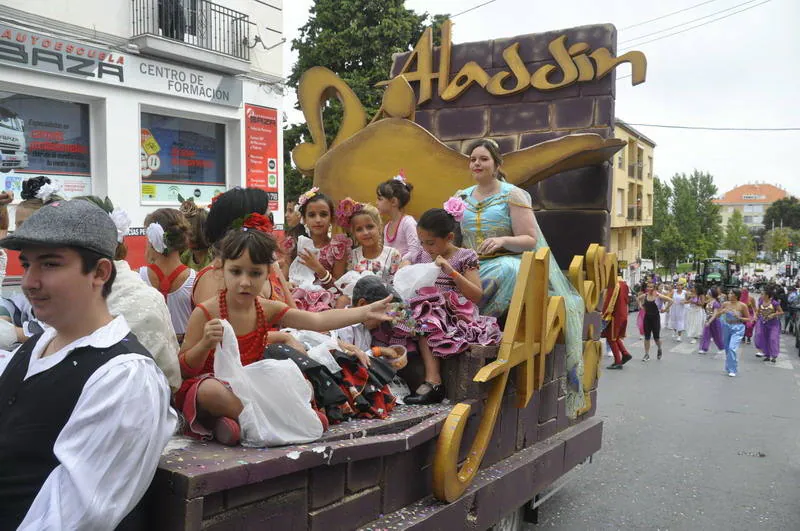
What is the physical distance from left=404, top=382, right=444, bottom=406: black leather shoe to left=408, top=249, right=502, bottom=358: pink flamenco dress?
16 cm

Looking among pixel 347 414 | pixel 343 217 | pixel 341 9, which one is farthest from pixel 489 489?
pixel 341 9

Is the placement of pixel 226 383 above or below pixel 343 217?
below

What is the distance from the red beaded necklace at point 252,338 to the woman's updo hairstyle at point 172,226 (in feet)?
2.94

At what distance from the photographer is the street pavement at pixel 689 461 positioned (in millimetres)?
4961

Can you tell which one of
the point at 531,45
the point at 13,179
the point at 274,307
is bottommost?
the point at 274,307

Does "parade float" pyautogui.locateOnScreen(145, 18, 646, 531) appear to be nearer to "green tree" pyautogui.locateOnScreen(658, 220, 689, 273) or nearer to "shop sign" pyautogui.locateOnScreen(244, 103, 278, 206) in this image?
"shop sign" pyautogui.locateOnScreen(244, 103, 278, 206)

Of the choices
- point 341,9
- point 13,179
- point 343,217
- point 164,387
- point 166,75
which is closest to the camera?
point 164,387

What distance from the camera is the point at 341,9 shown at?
18703 millimetres

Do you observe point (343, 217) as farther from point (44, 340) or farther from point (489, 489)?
point (44, 340)

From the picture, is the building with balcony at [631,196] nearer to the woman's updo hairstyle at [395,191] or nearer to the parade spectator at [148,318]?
the woman's updo hairstyle at [395,191]

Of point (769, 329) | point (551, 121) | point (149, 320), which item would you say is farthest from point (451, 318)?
point (769, 329)

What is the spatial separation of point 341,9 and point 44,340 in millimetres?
18433

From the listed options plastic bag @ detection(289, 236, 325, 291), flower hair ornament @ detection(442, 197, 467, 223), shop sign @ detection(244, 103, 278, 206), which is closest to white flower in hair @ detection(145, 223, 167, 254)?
plastic bag @ detection(289, 236, 325, 291)

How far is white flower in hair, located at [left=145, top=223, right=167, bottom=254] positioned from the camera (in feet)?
10.7
